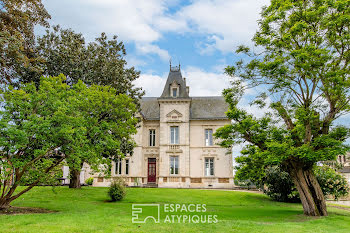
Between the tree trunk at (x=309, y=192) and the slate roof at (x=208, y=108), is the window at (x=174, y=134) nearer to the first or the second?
the slate roof at (x=208, y=108)

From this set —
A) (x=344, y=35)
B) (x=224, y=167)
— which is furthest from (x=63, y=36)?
(x=224, y=167)

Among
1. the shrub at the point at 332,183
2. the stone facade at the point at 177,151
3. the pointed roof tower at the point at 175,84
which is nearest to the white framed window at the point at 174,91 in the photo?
the stone facade at the point at 177,151

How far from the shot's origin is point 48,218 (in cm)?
1022

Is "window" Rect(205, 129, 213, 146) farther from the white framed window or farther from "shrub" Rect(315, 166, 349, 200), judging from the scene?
"shrub" Rect(315, 166, 349, 200)

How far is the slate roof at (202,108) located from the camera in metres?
33.9

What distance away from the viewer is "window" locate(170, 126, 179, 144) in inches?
1291

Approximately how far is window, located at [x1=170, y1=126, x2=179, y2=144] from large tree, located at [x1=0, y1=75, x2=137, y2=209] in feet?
61.8

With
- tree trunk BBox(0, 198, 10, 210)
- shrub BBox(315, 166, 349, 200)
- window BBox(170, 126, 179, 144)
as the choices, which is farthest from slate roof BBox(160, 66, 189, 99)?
tree trunk BBox(0, 198, 10, 210)

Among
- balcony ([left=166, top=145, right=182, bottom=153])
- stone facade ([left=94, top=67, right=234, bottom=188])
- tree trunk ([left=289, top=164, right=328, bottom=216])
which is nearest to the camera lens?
tree trunk ([left=289, top=164, right=328, bottom=216])

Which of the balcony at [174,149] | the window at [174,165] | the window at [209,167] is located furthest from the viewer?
the window at [209,167]

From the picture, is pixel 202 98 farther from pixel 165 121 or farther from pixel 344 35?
pixel 344 35

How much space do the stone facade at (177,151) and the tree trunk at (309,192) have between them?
1680 centimetres

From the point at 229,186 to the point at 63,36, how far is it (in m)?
21.9

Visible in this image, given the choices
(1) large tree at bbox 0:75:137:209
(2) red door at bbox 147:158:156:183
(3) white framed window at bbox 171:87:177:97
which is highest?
(3) white framed window at bbox 171:87:177:97
